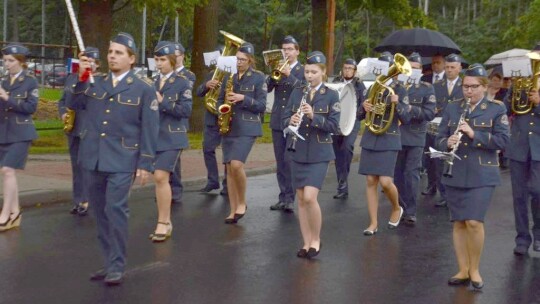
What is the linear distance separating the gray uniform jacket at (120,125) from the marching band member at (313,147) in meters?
1.68

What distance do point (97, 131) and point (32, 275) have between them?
4.37ft

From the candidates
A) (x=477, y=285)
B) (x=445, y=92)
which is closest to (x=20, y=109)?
(x=477, y=285)

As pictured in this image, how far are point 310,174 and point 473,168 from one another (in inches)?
63.6

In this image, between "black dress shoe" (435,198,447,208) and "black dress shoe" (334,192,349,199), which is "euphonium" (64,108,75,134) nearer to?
"black dress shoe" (334,192,349,199)

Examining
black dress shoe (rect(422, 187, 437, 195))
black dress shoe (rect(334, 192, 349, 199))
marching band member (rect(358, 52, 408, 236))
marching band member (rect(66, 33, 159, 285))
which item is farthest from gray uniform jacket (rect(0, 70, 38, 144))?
black dress shoe (rect(422, 187, 437, 195))

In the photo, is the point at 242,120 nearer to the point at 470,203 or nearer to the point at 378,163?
the point at 378,163

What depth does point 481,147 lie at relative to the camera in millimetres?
7879

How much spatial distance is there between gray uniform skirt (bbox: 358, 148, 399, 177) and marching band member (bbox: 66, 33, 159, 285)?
3379 mm

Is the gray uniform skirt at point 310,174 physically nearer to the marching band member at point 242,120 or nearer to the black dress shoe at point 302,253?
the black dress shoe at point 302,253

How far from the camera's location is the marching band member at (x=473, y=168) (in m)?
7.81

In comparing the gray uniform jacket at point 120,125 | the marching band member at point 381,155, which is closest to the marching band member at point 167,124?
the gray uniform jacket at point 120,125

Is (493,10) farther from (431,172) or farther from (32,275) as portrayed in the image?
(32,275)

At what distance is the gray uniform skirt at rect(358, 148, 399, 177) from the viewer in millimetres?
10250

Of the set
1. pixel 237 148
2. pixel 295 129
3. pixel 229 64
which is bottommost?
pixel 237 148
